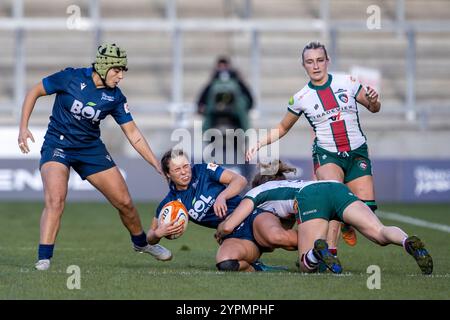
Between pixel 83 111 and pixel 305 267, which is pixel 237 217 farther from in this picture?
pixel 83 111

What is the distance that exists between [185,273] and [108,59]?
2.05 m

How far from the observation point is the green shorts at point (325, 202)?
9.20 m

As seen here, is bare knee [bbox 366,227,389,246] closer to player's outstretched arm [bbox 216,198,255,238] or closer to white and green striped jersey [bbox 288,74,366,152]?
player's outstretched arm [bbox 216,198,255,238]

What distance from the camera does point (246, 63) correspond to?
2406 cm

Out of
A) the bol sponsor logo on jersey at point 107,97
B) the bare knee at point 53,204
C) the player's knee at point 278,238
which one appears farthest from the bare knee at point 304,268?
the bol sponsor logo on jersey at point 107,97

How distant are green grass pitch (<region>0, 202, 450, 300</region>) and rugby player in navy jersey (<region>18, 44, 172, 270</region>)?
68cm

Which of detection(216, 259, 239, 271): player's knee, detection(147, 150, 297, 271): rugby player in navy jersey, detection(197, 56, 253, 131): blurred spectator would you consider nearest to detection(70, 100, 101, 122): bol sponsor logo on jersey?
detection(147, 150, 297, 271): rugby player in navy jersey

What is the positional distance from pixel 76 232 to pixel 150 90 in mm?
10293

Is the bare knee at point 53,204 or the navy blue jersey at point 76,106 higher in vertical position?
the navy blue jersey at point 76,106

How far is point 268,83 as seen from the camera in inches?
948

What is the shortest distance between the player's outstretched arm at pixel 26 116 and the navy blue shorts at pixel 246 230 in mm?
1993

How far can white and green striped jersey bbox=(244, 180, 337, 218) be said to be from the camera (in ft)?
31.4

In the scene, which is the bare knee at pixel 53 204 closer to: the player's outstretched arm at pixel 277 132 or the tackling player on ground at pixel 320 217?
the tackling player on ground at pixel 320 217

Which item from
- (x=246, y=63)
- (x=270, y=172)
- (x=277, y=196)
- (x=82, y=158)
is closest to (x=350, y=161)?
(x=270, y=172)
